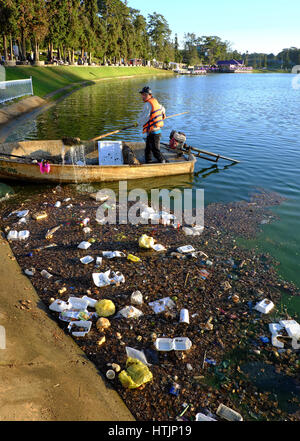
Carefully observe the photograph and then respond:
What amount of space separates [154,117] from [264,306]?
738 cm

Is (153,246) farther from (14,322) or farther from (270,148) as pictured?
(270,148)

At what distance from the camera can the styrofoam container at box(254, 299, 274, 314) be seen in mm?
4828

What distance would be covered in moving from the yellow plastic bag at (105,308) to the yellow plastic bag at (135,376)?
1.03 meters

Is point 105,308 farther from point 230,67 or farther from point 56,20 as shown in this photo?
point 230,67

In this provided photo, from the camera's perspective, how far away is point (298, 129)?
1933 centimetres

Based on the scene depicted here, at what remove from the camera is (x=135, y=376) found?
3592mm

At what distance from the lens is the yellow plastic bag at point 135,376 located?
139 inches

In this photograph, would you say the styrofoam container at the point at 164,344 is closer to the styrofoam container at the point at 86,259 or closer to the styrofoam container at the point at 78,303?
the styrofoam container at the point at 78,303

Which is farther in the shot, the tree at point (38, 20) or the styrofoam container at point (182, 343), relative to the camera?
the tree at point (38, 20)

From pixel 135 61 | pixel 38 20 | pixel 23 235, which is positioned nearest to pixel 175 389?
pixel 23 235

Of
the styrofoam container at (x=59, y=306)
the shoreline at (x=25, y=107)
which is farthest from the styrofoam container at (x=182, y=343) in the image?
the shoreline at (x=25, y=107)

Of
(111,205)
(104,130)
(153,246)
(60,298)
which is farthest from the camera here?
(104,130)
